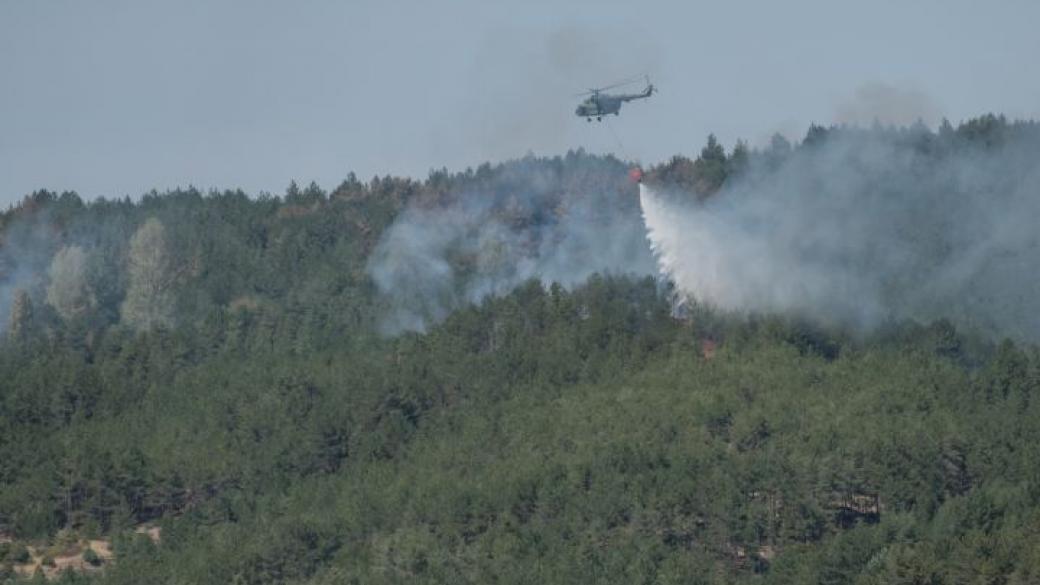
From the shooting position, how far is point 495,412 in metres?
117

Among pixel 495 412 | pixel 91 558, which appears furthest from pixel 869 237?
pixel 91 558

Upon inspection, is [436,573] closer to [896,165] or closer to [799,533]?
[799,533]

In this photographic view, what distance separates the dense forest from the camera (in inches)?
3937

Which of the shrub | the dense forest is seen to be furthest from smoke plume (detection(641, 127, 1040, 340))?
the shrub

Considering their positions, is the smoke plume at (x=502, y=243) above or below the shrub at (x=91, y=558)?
above

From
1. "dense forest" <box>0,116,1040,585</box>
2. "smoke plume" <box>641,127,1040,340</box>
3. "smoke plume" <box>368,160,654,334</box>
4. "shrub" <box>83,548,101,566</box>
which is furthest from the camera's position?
"smoke plume" <box>368,160,654,334</box>

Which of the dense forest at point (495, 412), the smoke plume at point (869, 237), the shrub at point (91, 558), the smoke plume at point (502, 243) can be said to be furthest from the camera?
the smoke plume at point (502, 243)

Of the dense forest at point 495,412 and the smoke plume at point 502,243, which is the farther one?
the smoke plume at point 502,243

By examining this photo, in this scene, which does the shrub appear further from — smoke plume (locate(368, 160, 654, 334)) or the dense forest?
smoke plume (locate(368, 160, 654, 334))

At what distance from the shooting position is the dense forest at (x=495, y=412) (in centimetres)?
10000

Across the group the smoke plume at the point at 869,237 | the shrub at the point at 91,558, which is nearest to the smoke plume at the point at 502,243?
the smoke plume at the point at 869,237

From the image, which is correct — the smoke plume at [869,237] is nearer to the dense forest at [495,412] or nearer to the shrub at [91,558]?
the dense forest at [495,412]

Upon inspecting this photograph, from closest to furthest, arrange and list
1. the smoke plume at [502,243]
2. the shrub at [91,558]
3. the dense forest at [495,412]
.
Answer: the dense forest at [495,412], the shrub at [91,558], the smoke plume at [502,243]

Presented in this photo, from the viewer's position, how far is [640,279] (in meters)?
125
